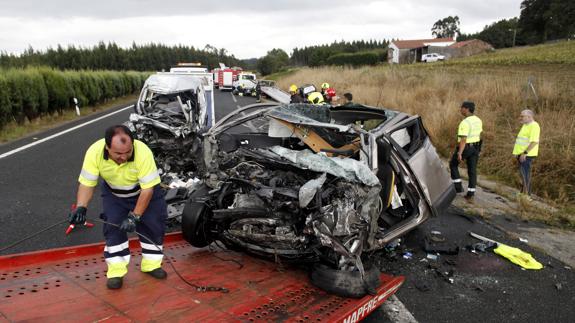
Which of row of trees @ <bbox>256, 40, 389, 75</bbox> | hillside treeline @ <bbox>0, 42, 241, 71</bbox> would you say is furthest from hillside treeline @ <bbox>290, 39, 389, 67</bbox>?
hillside treeline @ <bbox>0, 42, 241, 71</bbox>

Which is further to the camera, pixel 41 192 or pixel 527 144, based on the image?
pixel 527 144

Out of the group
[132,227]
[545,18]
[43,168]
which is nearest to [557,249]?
[132,227]

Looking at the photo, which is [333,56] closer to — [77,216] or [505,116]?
[505,116]

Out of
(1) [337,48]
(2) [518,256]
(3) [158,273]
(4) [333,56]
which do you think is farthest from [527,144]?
(1) [337,48]

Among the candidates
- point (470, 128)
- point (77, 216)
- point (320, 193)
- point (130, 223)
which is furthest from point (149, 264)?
point (470, 128)

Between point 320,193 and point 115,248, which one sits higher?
point 320,193

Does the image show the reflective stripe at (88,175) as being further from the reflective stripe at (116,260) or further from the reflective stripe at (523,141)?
the reflective stripe at (523,141)

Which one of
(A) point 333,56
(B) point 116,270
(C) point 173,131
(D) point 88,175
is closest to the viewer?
(D) point 88,175

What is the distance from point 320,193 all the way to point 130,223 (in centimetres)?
152

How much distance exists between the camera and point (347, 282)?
3.47 metres

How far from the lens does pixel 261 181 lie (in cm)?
391

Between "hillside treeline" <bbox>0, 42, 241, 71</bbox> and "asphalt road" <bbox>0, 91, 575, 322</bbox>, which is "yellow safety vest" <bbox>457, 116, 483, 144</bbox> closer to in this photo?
"asphalt road" <bbox>0, 91, 575, 322</bbox>

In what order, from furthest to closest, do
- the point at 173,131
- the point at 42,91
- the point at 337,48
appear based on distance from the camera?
the point at 337,48 < the point at 42,91 < the point at 173,131

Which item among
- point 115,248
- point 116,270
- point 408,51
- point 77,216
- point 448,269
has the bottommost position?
point 448,269
